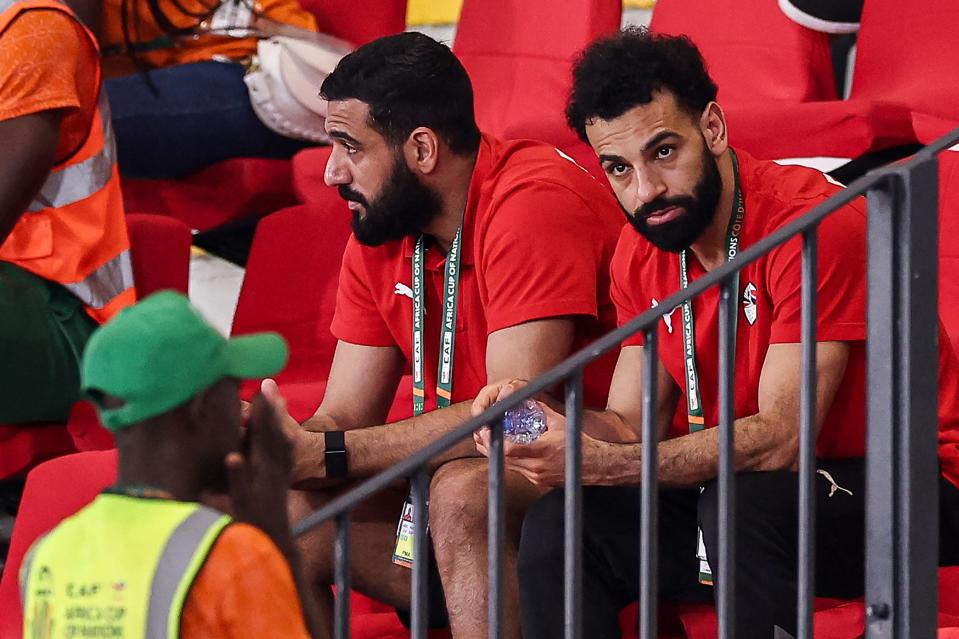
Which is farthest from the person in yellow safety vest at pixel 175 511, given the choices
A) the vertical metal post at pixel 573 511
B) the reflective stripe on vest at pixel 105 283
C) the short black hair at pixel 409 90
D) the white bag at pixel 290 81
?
the white bag at pixel 290 81

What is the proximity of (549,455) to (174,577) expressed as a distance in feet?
2.62

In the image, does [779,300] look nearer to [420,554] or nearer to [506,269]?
[506,269]

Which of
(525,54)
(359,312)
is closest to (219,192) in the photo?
(525,54)

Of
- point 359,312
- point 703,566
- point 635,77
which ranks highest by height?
point 635,77

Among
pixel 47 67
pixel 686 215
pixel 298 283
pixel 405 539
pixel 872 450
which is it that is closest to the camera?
pixel 872 450

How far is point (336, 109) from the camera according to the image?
110 inches

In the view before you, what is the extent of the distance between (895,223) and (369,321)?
1123mm

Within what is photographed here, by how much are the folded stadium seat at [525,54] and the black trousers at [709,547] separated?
1.53 metres

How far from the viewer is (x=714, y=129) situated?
2.45 meters

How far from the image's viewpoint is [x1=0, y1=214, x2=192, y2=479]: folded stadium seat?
310 cm

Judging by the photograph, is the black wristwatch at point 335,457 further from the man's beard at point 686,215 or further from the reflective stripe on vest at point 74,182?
the reflective stripe on vest at point 74,182

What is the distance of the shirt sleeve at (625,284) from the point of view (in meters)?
2.47

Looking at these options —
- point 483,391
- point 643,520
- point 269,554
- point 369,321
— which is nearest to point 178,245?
point 369,321

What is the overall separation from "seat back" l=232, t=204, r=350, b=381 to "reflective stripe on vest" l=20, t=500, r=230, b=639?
7.05 ft
